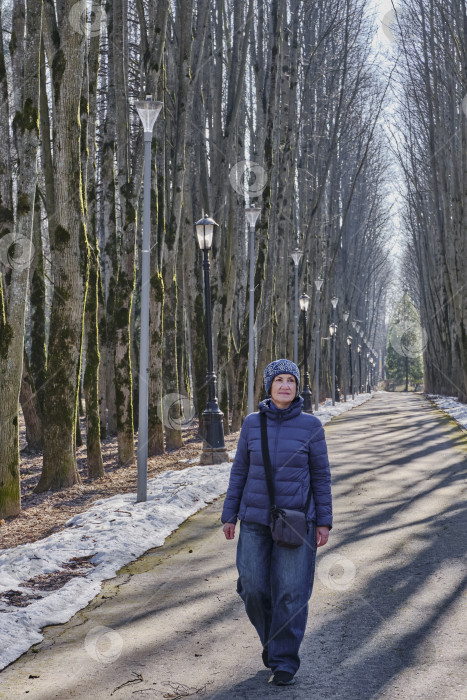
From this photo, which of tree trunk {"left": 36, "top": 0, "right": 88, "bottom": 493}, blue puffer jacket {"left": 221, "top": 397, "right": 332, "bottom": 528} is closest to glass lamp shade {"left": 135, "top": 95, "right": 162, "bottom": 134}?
tree trunk {"left": 36, "top": 0, "right": 88, "bottom": 493}

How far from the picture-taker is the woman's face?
192 inches

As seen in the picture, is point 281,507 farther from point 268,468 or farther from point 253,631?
point 253,631

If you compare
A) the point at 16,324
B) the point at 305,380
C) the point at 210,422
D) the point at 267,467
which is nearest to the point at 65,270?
the point at 16,324

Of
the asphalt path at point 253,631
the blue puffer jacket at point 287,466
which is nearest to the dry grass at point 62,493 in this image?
the asphalt path at point 253,631

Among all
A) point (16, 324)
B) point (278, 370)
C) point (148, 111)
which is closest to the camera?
point (278, 370)

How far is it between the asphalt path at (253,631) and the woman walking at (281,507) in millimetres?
316

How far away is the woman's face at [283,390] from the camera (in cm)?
488

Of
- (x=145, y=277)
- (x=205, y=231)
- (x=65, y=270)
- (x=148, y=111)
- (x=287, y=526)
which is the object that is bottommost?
(x=287, y=526)

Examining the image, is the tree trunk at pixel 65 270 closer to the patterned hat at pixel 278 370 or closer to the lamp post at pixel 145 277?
the lamp post at pixel 145 277

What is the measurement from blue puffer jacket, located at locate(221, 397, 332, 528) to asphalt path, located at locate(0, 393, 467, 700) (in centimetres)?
85

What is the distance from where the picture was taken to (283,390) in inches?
192

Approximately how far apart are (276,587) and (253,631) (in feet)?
3.35

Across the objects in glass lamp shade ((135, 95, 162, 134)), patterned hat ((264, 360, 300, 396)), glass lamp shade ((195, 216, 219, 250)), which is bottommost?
patterned hat ((264, 360, 300, 396))

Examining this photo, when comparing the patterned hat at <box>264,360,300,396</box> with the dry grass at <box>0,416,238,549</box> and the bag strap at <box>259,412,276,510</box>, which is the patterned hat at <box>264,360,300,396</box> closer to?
the bag strap at <box>259,412,276,510</box>
